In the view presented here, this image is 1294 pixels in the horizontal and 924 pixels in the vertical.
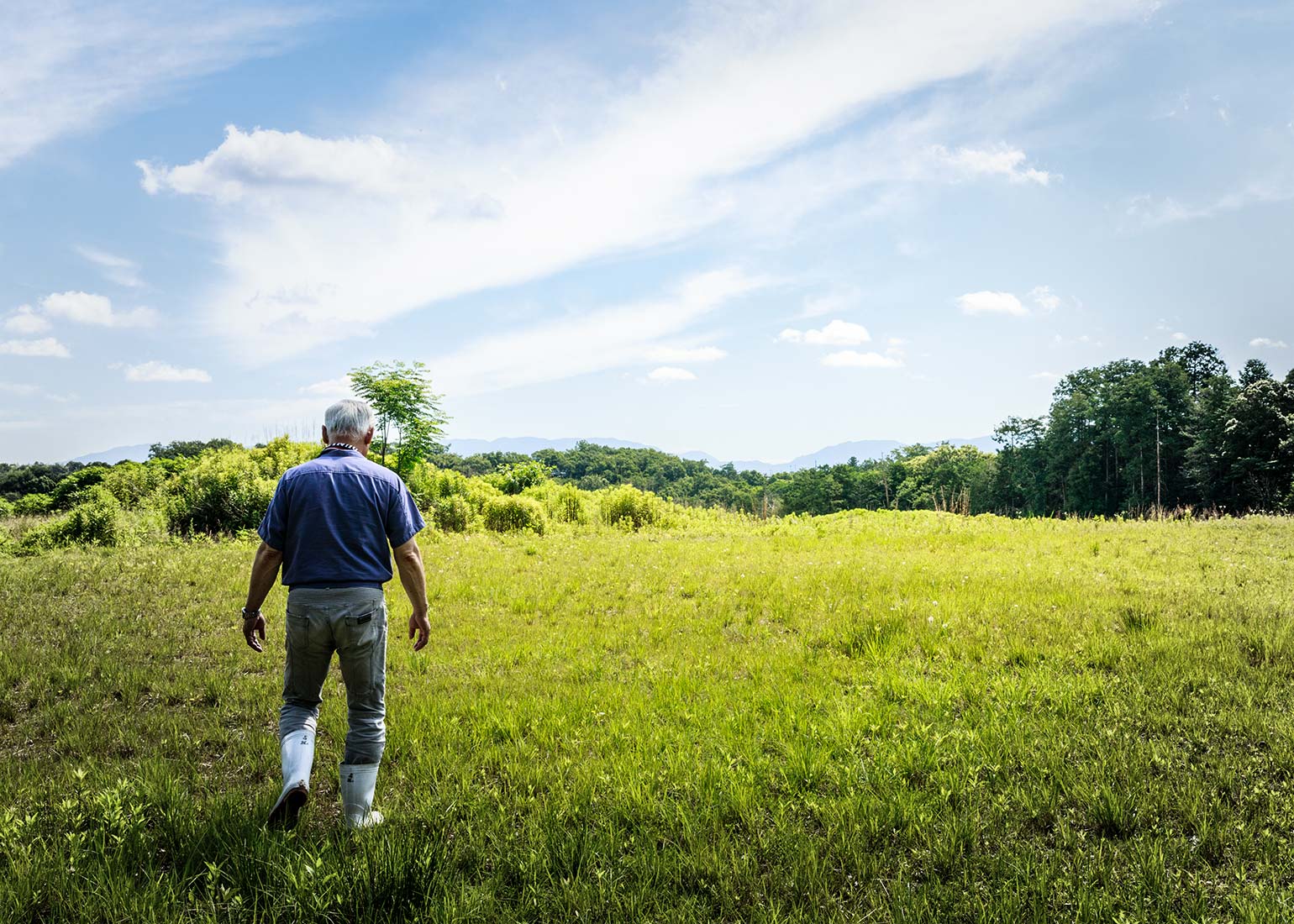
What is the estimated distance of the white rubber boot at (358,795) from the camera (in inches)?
149

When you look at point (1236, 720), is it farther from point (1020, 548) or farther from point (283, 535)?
point (1020, 548)

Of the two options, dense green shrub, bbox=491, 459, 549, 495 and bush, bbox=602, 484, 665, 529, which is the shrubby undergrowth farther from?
dense green shrub, bbox=491, 459, 549, 495

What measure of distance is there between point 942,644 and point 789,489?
4094 inches

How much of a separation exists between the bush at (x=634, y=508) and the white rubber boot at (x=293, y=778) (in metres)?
19.4

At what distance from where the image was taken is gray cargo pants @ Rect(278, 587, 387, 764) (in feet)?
12.7

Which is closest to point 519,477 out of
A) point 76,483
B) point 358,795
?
point 76,483

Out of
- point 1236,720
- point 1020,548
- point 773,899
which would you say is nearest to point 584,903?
point 773,899

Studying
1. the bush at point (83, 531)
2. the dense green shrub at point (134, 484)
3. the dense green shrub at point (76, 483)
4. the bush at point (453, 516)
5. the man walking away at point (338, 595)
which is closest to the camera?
the man walking away at point (338, 595)

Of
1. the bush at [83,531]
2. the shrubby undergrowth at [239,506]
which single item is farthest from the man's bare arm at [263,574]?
the bush at [83,531]

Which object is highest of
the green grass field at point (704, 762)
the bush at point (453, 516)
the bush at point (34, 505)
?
the bush at point (453, 516)

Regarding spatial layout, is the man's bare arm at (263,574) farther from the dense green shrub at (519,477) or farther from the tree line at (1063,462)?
the dense green shrub at (519,477)

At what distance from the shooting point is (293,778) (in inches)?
148

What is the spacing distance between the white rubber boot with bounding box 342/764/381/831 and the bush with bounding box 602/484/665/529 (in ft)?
63.8

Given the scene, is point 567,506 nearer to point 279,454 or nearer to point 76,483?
point 279,454
